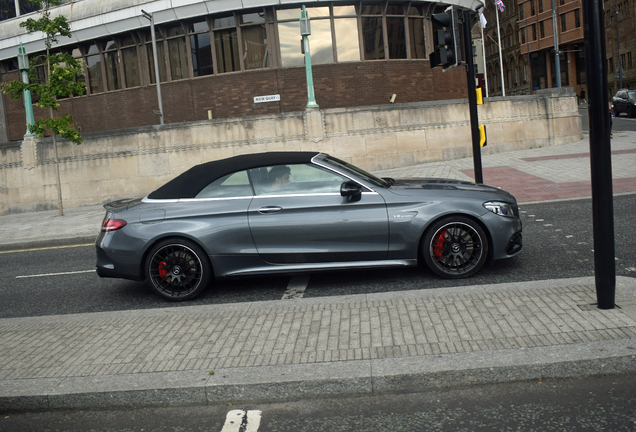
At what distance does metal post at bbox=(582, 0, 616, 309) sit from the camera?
4297 mm

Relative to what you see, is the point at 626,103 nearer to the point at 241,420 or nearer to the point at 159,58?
the point at 159,58

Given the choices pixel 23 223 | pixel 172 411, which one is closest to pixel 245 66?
pixel 23 223

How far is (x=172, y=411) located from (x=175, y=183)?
340 centimetres

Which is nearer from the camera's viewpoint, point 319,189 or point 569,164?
point 319,189

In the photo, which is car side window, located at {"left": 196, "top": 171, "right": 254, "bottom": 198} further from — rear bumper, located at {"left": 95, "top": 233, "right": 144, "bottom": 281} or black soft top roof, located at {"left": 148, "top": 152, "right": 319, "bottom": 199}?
rear bumper, located at {"left": 95, "top": 233, "right": 144, "bottom": 281}

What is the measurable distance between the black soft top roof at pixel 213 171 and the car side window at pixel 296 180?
0.30 feet

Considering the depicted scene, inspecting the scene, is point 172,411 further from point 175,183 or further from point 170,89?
point 170,89

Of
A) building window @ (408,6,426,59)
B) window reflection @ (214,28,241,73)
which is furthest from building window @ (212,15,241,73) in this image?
building window @ (408,6,426,59)

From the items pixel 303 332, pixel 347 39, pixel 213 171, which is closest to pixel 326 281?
pixel 213 171

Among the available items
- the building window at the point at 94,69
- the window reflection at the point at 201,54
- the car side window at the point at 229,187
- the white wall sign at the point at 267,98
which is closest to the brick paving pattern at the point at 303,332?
the car side window at the point at 229,187

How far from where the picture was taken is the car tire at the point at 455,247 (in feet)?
20.4

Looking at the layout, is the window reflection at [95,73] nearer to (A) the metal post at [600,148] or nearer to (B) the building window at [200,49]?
(B) the building window at [200,49]

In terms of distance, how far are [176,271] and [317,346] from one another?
2.54 metres

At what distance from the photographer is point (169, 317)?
17.6 ft
